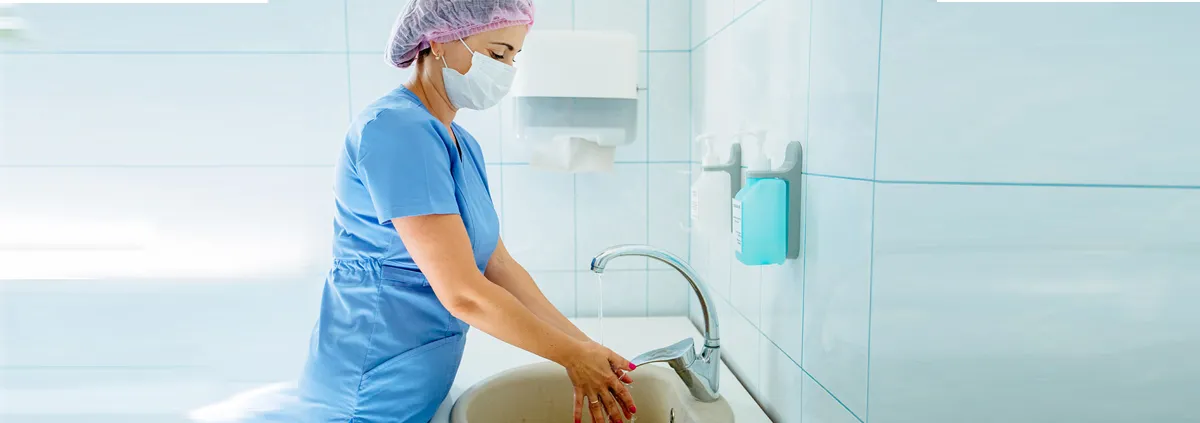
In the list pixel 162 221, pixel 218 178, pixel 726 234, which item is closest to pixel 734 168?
pixel 726 234

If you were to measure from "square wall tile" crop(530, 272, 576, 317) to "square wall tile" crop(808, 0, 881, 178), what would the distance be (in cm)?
100

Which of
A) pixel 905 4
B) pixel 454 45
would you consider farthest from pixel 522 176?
pixel 905 4

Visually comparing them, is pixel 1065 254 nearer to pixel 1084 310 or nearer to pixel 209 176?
pixel 1084 310

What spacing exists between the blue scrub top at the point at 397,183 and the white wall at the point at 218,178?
2.37ft

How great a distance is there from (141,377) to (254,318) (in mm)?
303

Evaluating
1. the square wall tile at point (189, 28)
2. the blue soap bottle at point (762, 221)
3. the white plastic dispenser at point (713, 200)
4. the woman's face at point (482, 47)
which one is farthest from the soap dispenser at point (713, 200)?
the square wall tile at point (189, 28)

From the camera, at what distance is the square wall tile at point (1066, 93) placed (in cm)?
39

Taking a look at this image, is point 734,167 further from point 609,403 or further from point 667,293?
point 667,293

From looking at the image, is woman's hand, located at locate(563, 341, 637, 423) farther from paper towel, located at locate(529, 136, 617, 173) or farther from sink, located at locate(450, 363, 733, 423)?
paper towel, located at locate(529, 136, 617, 173)

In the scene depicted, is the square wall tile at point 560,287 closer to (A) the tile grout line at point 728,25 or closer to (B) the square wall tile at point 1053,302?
(A) the tile grout line at point 728,25

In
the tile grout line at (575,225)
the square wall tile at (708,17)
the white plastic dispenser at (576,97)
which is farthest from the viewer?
the tile grout line at (575,225)

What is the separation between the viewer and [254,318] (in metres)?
1.68

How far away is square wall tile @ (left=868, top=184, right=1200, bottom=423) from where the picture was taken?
411mm

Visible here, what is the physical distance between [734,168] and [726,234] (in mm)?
168
